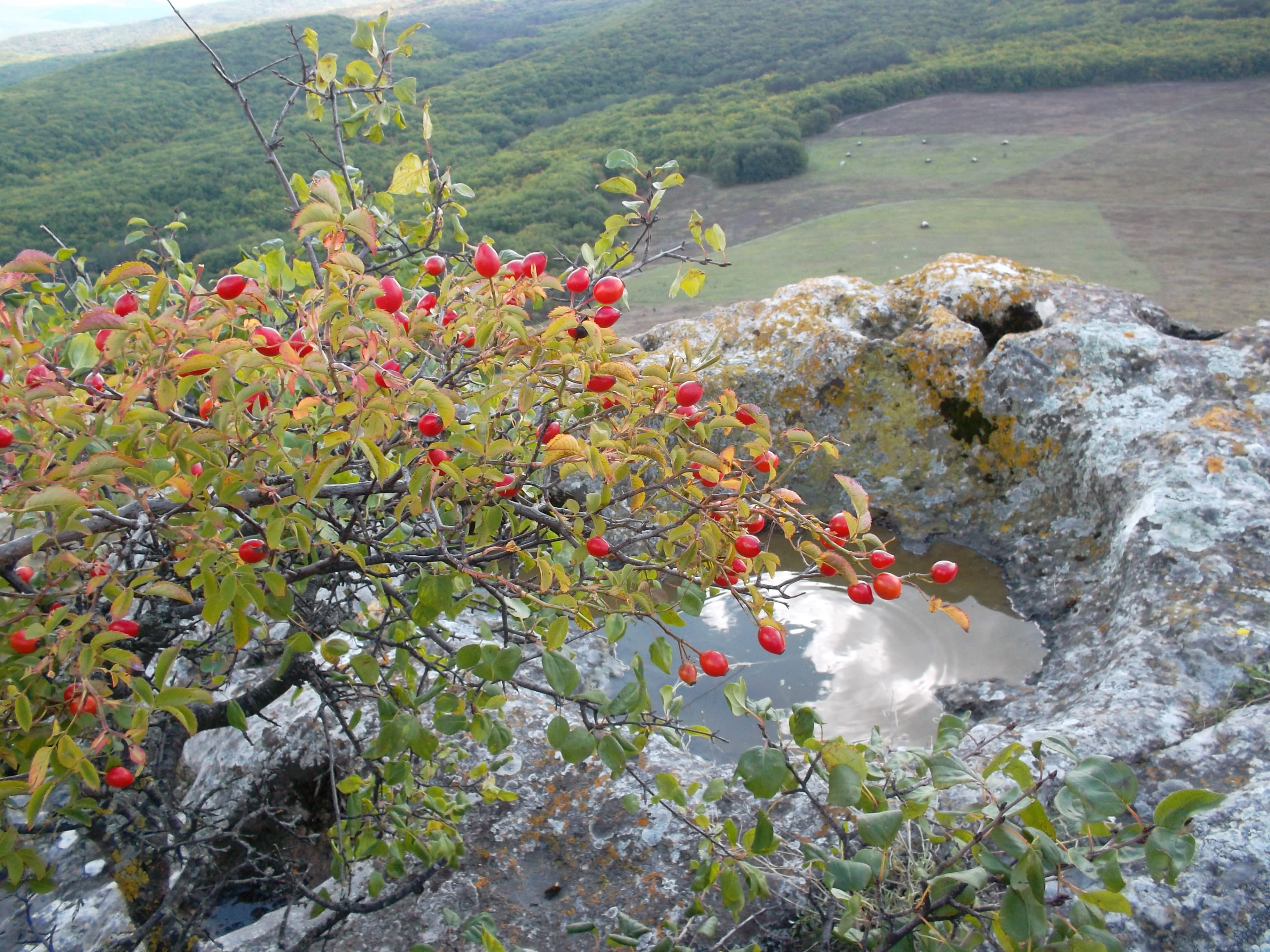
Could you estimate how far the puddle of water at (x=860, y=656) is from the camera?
2.86m

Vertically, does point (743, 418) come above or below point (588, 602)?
above

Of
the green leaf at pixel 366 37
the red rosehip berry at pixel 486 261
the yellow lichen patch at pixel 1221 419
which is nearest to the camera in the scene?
the red rosehip berry at pixel 486 261

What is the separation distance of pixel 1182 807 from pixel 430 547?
4.94 ft

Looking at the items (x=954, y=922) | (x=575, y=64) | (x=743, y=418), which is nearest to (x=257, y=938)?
(x=954, y=922)

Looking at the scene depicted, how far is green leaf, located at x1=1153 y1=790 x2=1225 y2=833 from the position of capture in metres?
0.90

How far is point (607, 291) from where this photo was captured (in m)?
1.20

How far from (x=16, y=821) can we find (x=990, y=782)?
Result: 9.80ft

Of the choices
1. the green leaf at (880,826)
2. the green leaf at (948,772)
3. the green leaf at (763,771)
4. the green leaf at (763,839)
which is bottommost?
the green leaf at (763,839)

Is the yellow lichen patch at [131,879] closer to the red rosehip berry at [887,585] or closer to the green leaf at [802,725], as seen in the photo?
the green leaf at [802,725]

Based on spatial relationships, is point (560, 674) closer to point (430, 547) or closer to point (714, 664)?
point (714, 664)

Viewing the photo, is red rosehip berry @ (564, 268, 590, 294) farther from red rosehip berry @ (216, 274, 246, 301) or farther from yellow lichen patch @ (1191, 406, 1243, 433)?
yellow lichen patch @ (1191, 406, 1243, 433)

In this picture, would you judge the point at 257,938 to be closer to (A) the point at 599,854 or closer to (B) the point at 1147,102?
(A) the point at 599,854

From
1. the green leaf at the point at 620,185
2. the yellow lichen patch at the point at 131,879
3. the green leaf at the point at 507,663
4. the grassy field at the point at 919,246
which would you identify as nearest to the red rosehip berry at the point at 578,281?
the green leaf at the point at 620,185

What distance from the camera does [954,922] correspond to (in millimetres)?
1354
